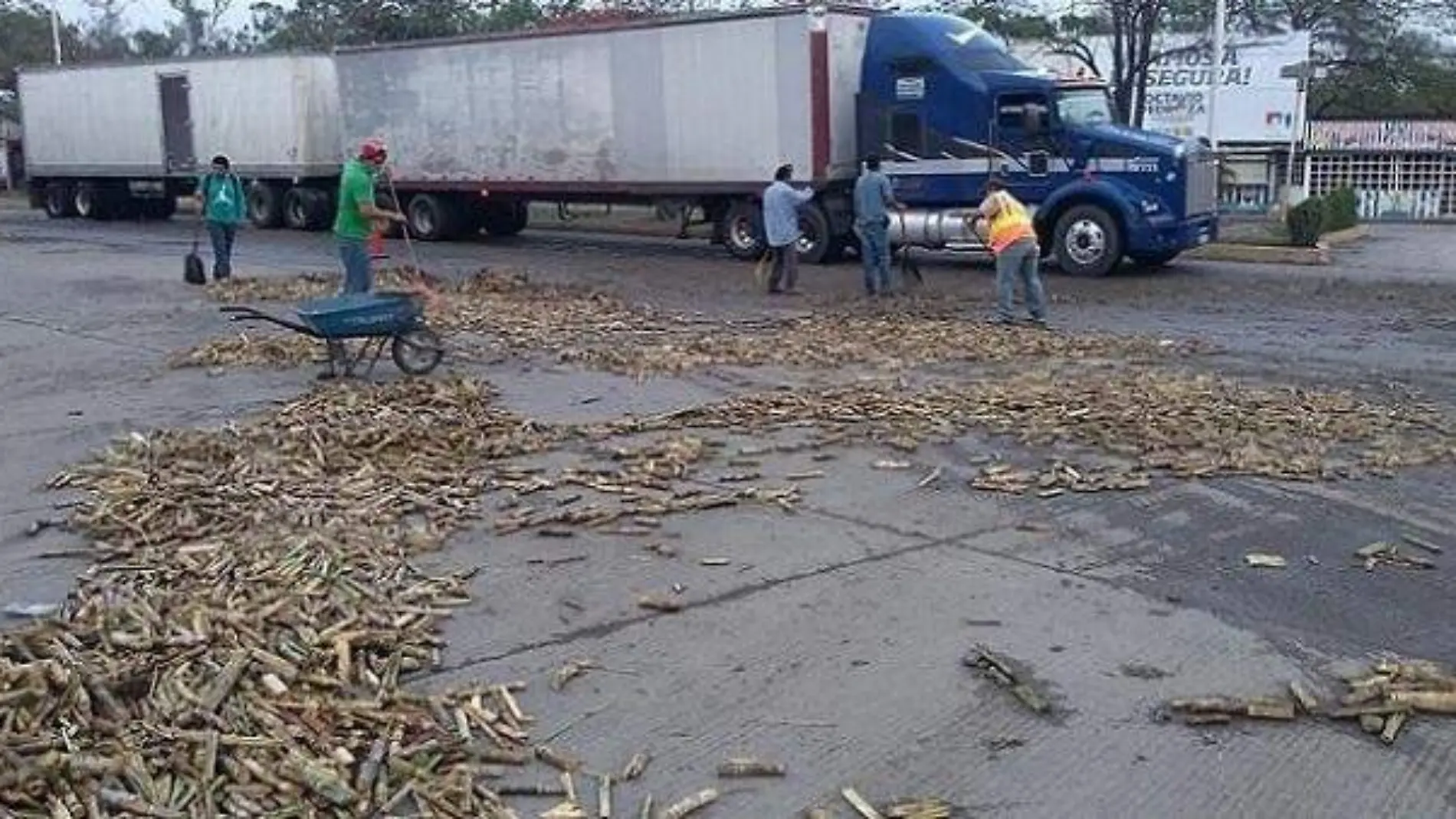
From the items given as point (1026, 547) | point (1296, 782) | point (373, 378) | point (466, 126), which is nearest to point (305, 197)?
point (466, 126)

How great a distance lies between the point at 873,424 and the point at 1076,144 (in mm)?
12643

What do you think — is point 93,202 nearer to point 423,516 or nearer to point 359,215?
point 359,215

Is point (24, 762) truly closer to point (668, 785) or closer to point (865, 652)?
point (668, 785)

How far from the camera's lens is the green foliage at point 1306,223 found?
26.4 m

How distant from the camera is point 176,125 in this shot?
36.6m

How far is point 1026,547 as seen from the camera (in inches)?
291

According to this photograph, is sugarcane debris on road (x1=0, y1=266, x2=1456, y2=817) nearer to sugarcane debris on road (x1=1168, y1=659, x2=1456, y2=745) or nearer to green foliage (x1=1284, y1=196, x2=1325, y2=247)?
sugarcane debris on road (x1=1168, y1=659, x2=1456, y2=745)

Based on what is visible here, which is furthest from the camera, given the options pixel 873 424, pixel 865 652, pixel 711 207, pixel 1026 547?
pixel 711 207

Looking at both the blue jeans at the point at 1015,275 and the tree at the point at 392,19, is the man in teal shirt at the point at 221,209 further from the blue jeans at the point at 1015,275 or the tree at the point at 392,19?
the tree at the point at 392,19

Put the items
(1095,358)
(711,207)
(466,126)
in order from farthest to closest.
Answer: (466,126) → (711,207) → (1095,358)

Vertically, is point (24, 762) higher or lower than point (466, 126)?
lower

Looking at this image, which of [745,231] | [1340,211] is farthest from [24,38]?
[1340,211]

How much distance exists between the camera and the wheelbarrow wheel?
1282cm

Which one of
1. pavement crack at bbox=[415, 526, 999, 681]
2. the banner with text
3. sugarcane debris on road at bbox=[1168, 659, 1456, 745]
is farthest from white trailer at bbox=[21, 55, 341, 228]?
sugarcane debris on road at bbox=[1168, 659, 1456, 745]
